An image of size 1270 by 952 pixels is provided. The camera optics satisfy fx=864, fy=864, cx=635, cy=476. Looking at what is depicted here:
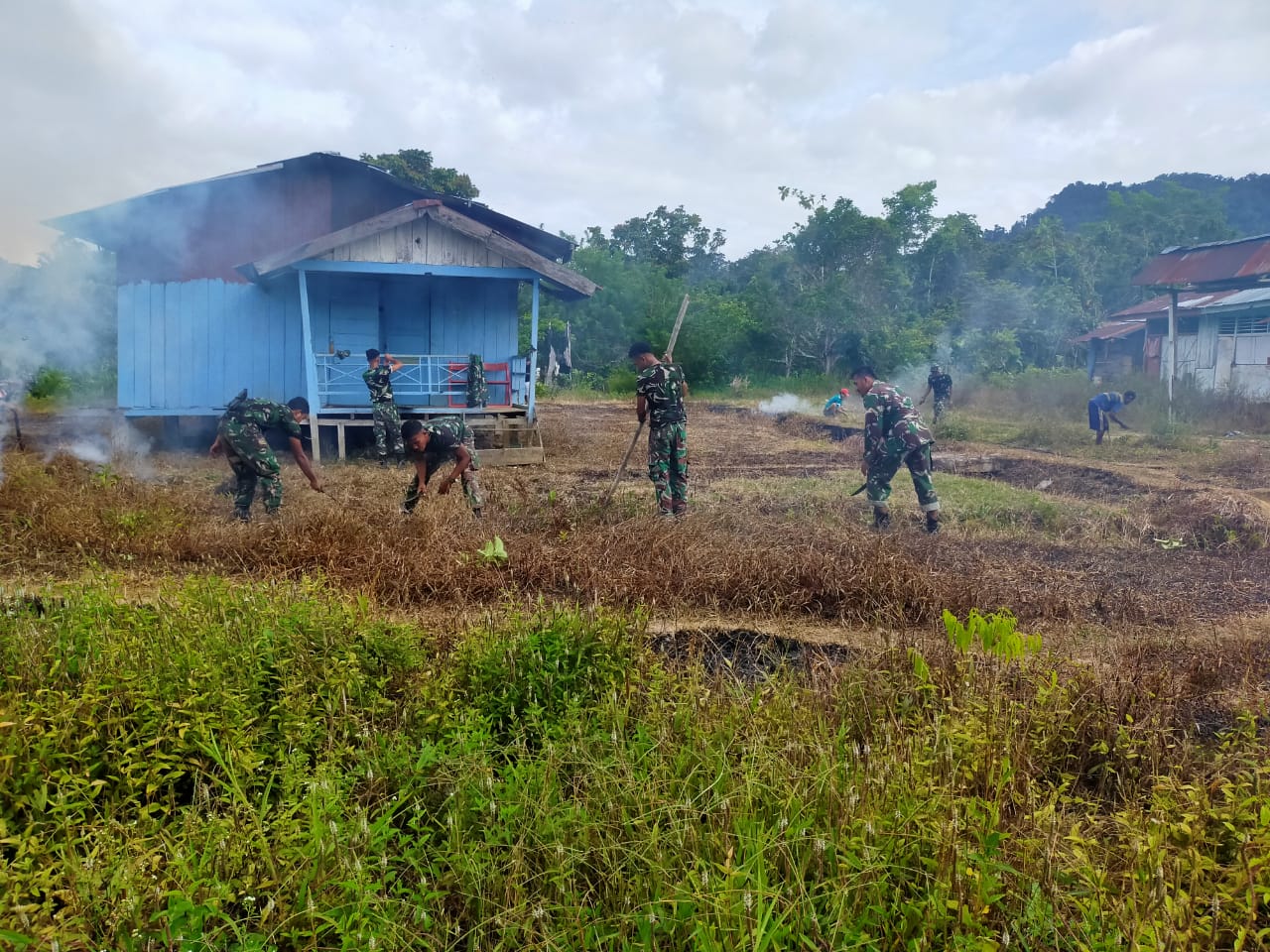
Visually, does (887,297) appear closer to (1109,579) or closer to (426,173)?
(426,173)

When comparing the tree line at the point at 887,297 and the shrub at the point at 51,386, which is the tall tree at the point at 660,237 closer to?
the tree line at the point at 887,297

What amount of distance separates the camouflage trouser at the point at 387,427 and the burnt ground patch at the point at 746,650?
7555 mm

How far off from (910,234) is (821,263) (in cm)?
374

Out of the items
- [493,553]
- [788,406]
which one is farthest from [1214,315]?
[493,553]

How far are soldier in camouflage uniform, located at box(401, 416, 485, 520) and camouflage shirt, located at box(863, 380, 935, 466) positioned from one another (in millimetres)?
3591

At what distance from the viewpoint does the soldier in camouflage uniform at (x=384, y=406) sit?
11266mm

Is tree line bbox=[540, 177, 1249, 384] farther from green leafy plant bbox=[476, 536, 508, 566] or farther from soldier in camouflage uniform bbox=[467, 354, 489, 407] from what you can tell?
green leafy plant bbox=[476, 536, 508, 566]

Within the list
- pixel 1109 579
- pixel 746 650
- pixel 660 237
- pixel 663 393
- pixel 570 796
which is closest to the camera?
pixel 570 796

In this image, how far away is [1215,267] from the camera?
22.6m

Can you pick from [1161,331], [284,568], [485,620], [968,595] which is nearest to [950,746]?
[485,620]

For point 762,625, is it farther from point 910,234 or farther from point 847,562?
point 910,234

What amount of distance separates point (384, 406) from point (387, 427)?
29 cm

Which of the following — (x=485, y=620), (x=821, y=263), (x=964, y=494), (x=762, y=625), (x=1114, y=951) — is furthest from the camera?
(x=821, y=263)

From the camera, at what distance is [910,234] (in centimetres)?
2966
